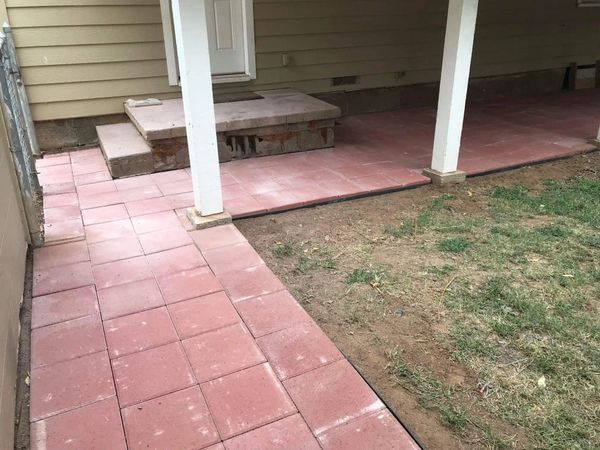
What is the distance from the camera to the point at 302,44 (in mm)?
5602

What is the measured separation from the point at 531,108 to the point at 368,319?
5.53 meters

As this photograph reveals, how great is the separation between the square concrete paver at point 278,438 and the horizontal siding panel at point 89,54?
4220 millimetres

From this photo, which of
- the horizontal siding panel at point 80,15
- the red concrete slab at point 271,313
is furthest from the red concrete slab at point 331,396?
the horizontal siding panel at point 80,15

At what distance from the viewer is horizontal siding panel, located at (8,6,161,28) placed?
4.34m

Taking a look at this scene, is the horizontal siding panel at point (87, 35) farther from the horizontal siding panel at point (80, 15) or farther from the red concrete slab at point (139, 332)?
the red concrete slab at point (139, 332)

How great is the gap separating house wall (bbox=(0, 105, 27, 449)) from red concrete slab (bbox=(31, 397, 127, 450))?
0.11 m

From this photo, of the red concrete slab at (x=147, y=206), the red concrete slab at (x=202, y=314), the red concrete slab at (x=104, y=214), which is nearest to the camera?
the red concrete slab at (x=202, y=314)

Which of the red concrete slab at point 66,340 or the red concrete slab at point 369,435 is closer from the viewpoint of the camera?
the red concrete slab at point 369,435

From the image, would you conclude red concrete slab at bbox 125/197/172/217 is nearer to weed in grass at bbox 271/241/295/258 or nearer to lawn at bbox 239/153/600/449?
lawn at bbox 239/153/600/449

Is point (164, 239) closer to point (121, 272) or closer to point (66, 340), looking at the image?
point (121, 272)

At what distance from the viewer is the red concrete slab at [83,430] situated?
5.57ft

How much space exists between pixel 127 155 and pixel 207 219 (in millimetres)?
1315

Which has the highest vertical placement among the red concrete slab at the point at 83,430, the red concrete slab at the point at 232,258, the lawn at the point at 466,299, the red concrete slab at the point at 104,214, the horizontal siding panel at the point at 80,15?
the horizontal siding panel at the point at 80,15

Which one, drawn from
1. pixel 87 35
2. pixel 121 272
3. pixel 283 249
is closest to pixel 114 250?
pixel 121 272
